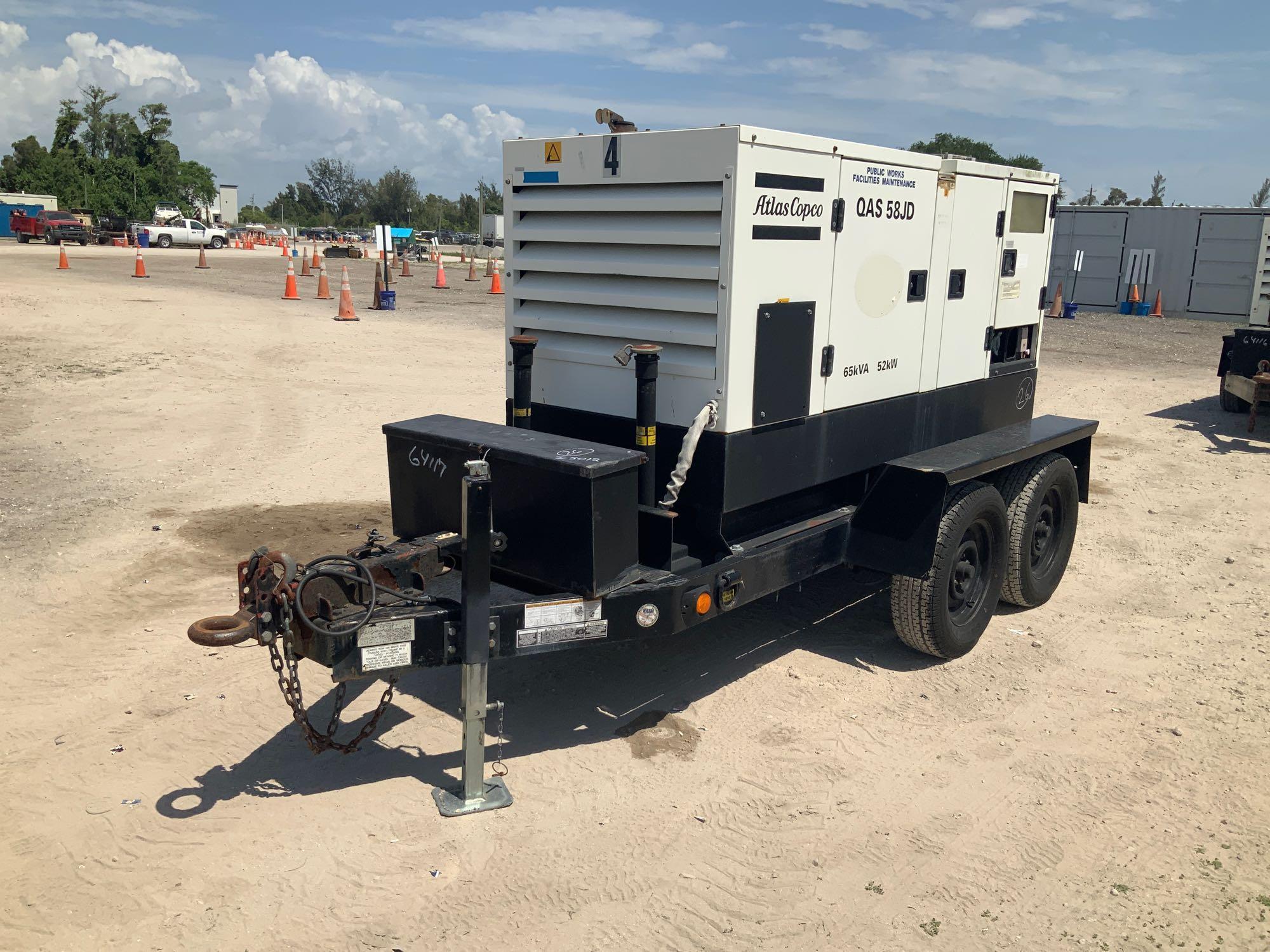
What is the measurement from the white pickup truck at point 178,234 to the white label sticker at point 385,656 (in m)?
46.4

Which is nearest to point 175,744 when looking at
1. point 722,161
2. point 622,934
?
point 622,934

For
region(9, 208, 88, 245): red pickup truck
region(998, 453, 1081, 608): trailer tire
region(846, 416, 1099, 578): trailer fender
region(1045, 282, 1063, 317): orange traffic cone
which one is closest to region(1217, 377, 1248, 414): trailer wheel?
region(998, 453, 1081, 608): trailer tire

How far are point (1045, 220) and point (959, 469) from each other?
233 cm

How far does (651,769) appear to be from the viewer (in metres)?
4.44

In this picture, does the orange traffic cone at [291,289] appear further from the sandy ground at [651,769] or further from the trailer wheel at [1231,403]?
the trailer wheel at [1231,403]

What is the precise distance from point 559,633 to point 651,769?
0.79 metres

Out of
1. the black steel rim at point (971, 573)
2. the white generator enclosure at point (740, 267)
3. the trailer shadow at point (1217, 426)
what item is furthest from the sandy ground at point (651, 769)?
the trailer shadow at point (1217, 426)

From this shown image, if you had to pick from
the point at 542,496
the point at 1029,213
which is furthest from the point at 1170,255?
the point at 542,496

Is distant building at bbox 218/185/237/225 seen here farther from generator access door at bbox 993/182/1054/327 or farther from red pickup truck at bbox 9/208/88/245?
generator access door at bbox 993/182/1054/327

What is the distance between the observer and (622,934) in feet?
11.1

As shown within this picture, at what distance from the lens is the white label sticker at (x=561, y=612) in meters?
4.07

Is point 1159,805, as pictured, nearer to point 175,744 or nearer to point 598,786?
point 598,786

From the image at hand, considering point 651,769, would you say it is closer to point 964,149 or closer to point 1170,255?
point 1170,255

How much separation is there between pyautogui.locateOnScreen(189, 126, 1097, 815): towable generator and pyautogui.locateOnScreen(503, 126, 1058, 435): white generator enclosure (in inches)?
0.5
